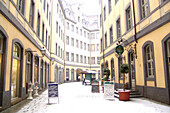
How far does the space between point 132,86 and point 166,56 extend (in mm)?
5102

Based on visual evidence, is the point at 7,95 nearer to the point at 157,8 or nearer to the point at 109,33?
the point at 157,8

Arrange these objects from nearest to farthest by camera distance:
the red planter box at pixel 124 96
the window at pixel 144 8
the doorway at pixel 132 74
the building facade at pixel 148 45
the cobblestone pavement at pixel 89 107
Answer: the cobblestone pavement at pixel 89 107
the building facade at pixel 148 45
the red planter box at pixel 124 96
the window at pixel 144 8
the doorway at pixel 132 74

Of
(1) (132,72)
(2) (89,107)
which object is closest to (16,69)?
(2) (89,107)

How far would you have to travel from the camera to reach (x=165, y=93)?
25.5 feet

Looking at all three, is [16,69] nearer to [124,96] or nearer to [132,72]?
[124,96]

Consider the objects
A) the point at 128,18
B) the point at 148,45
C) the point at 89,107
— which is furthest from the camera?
the point at 128,18

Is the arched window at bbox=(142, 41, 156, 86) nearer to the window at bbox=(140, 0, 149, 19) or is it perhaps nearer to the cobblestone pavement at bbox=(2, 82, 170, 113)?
the cobblestone pavement at bbox=(2, 82, 170, 113)

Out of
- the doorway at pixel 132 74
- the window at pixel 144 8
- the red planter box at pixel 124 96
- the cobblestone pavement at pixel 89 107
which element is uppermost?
the window at pixel 144 8

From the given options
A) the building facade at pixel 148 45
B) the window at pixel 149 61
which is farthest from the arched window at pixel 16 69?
the window at pixel 149 61

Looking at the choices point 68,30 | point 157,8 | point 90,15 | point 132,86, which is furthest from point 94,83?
point 90,15

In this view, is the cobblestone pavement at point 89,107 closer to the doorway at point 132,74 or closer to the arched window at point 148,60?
the arched window at point 148,60

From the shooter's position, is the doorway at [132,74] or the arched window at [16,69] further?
the doorway at [132,74]

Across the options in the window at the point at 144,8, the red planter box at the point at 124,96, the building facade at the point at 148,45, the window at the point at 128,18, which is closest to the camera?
the building facade at the point at 148,45

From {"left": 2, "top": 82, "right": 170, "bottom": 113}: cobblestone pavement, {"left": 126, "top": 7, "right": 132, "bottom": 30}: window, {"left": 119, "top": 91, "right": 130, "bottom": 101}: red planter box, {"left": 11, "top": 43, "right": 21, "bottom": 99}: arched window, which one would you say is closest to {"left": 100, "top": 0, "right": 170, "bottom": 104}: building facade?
{"left": 126, "top": 7, "right": 132, "bottom": 30}: window
